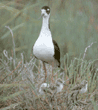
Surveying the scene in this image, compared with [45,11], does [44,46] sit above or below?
below

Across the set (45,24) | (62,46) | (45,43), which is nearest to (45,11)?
(45,24)

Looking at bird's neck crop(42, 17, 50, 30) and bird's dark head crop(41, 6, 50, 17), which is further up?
bird's dark head crop(41, 6, 50, 17)

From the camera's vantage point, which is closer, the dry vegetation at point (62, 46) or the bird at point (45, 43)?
the bird at point (45, 43)

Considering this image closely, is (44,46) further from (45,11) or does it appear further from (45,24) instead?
(45,11)

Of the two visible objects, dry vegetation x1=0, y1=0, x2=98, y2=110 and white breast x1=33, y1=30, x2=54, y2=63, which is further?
dry vegetation x1=0, y1=0, x2=98, y2=110

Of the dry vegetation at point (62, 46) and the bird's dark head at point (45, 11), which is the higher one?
the bird's dark head at point (45, 11)

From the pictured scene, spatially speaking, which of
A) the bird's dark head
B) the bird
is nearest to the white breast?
the bird

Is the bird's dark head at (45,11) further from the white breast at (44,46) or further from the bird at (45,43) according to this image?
the white breast at (44,46)

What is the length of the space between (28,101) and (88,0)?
5.39 ft

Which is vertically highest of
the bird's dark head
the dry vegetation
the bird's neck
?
the bird's dark head

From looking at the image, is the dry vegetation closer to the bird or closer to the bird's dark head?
the bird

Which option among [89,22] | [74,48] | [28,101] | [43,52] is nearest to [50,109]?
[28,101]

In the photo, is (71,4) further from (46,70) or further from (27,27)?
(46,70)

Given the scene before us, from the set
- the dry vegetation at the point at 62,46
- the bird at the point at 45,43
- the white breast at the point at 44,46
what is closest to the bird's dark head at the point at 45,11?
the bird at the point at 45,43
